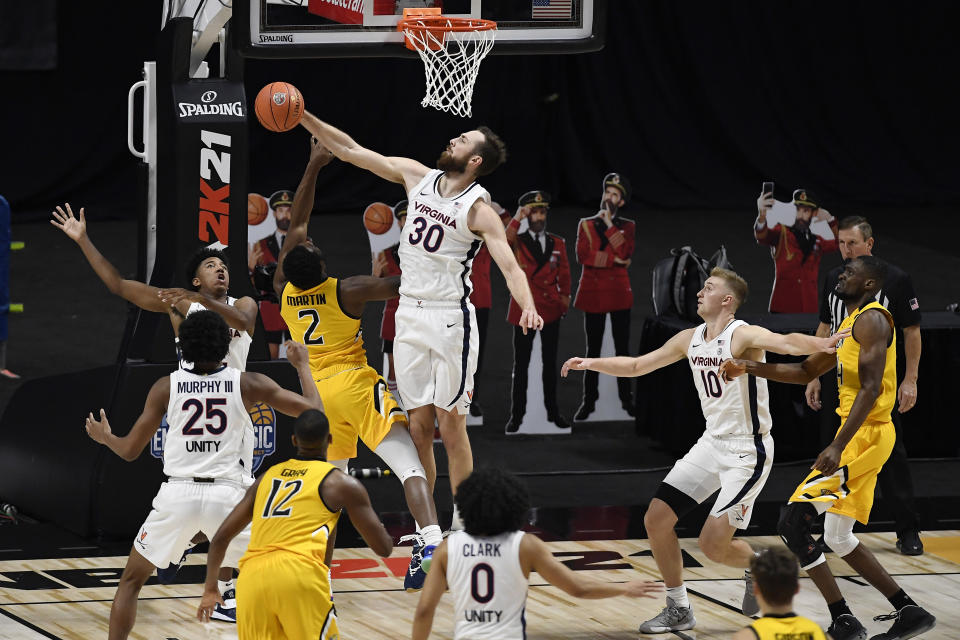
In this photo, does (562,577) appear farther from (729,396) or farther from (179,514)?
(729,396)

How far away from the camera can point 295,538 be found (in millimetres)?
5496

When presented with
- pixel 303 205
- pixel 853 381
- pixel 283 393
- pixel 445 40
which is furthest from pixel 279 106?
pixel 853 381

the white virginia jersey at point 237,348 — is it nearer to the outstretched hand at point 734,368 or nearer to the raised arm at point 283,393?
the raised arm at point 283,393

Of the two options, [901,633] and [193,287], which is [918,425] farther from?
[193,287]

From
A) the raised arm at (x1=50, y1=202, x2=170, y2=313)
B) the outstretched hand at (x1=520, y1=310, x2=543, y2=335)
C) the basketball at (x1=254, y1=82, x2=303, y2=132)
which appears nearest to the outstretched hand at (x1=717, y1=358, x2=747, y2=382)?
the outstretched hand at (x1=520, y1=310, x2=543, y2=335)

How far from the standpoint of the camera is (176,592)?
781 cm

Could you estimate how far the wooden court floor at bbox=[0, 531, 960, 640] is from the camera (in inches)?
284

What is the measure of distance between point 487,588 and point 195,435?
70.7 inches

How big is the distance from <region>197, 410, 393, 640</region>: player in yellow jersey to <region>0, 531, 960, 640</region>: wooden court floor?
1.64 m

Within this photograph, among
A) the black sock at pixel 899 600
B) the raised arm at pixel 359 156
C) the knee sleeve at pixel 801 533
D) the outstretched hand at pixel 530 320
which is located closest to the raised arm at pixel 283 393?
the outstretched hand at pixel 530 320

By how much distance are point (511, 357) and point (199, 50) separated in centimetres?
577

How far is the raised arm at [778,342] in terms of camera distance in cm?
700

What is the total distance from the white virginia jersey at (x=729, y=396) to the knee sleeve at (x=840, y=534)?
55cm

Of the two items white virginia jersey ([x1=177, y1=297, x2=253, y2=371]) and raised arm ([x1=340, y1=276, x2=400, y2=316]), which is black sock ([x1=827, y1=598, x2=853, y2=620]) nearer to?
raised arm ([x1=340, y1=276, x2=400, y2=316])
